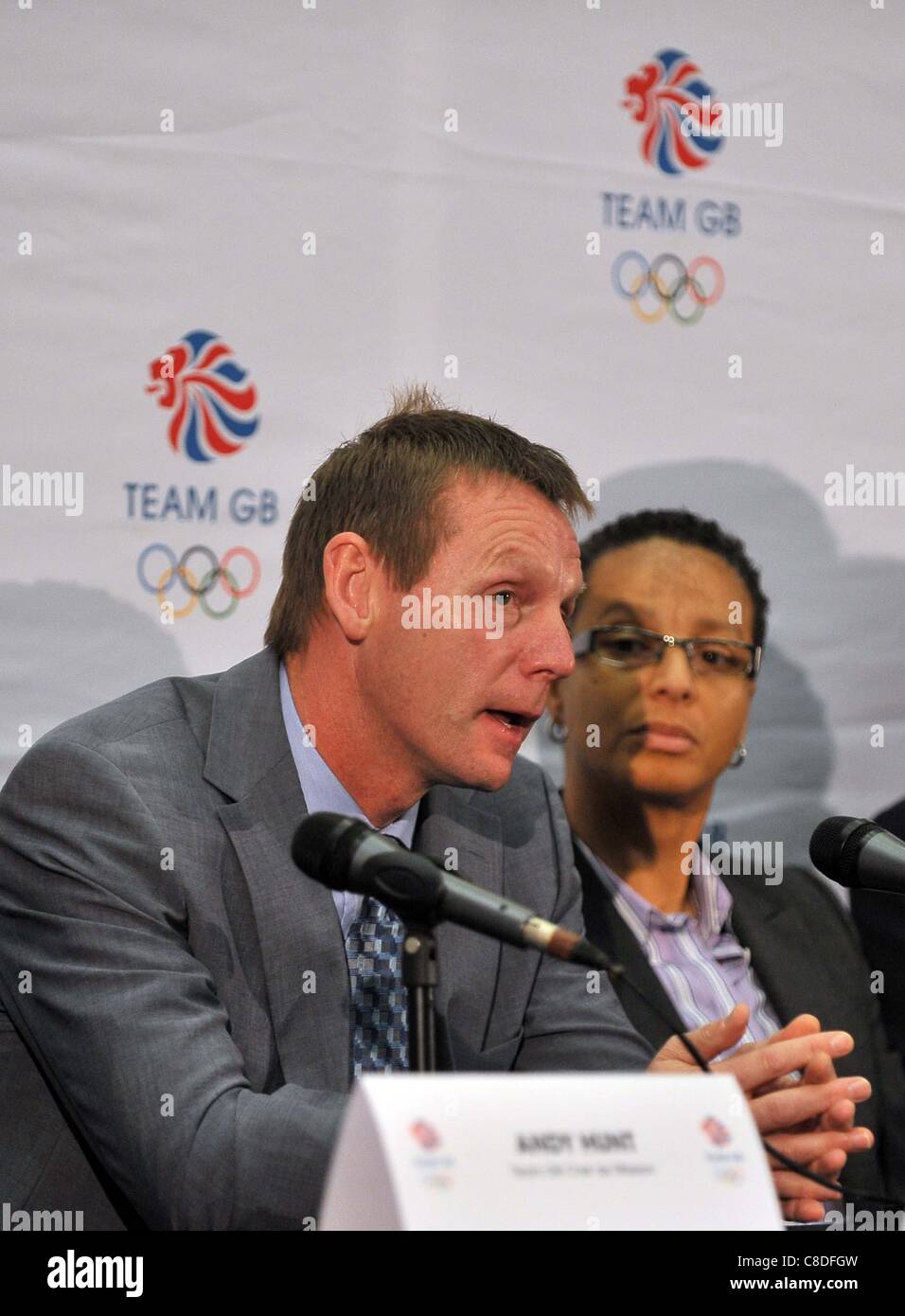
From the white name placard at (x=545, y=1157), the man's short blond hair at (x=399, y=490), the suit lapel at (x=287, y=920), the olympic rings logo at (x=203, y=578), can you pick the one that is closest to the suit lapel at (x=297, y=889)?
the suit lapel at (x=287, y=920)

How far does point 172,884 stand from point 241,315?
1.26 meters

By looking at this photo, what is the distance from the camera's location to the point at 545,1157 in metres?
1.26

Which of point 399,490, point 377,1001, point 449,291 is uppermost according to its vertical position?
point 449,291

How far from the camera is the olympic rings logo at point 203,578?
2.88m

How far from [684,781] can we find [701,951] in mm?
339

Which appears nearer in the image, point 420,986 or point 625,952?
point 420,986

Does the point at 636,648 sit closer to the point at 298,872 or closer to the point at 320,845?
the point at 298,872

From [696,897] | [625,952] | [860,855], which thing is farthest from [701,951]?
[860,855]

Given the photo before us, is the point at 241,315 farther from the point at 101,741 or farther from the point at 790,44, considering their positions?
the point at 790,44

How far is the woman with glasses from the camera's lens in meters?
3.06

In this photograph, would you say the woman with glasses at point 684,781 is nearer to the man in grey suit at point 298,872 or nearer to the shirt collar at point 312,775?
the man in grey suit at point 298,872

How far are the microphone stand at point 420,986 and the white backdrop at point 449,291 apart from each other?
1.45 meters
